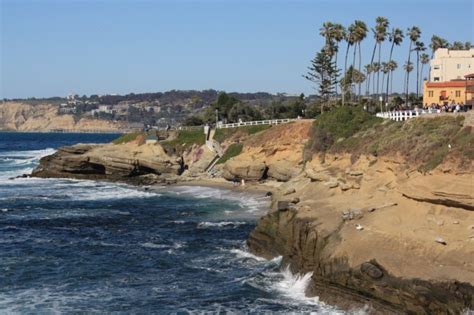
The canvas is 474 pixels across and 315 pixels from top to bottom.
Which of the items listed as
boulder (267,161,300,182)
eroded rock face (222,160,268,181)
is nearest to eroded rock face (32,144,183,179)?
eroded rock face (222,160,268,181)

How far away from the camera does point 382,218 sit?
2647cm

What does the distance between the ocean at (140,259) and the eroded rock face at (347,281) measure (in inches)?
29.6

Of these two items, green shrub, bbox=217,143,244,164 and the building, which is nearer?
the building

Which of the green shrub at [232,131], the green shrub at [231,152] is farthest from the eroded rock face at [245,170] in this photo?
the green shrub at [232,131]

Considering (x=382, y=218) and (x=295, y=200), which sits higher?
(x=382, y=218)

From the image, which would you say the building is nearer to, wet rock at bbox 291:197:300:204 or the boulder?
the boulder

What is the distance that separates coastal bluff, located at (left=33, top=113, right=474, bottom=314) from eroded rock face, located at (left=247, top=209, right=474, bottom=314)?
3 centimetres

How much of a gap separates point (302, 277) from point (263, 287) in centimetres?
165

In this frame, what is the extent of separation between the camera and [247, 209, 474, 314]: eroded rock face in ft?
67.5

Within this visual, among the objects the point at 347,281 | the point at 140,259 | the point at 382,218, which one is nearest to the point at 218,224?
the point at 140,259

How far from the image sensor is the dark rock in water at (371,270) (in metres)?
22.5

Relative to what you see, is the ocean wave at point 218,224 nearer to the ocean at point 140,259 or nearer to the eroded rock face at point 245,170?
the ocean at point 140,259

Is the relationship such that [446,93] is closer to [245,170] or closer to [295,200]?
[245,170]

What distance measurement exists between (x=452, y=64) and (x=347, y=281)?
46.7 metres
